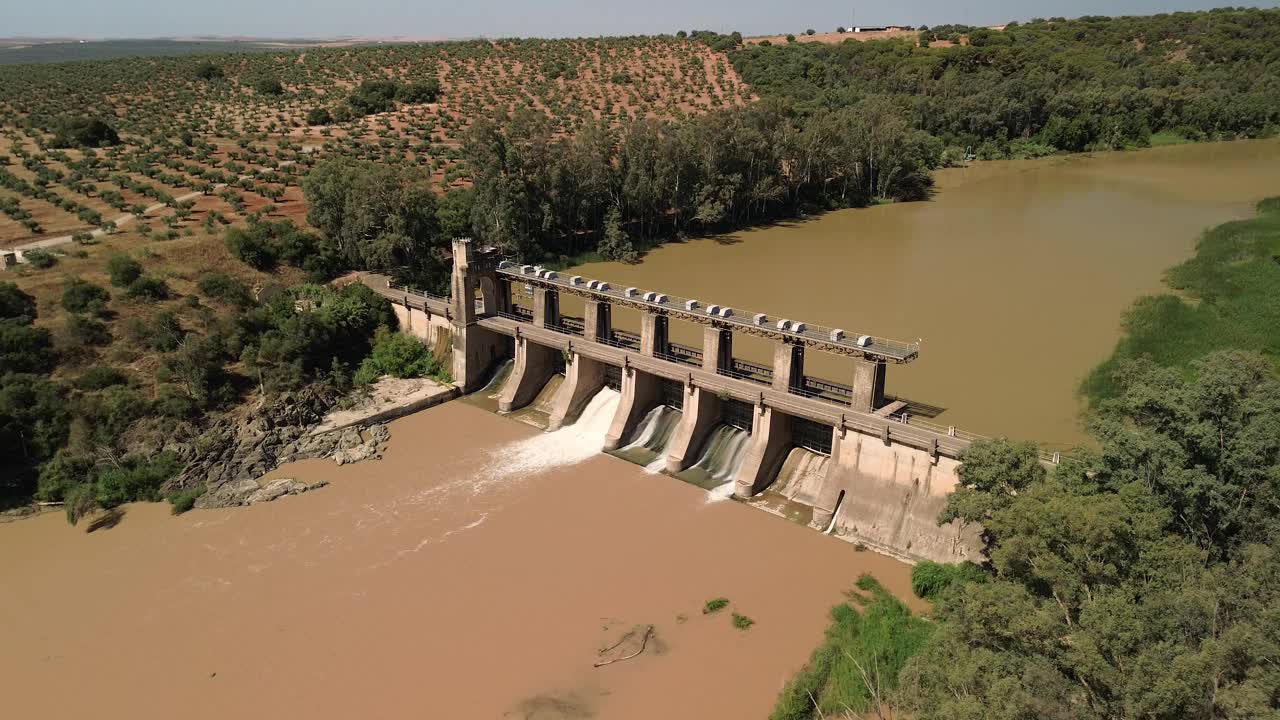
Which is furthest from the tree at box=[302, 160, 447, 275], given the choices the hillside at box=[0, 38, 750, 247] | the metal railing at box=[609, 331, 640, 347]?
the metal railing at box=[609, 331, 640, 347]

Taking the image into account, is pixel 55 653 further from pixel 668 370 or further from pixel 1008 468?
pixel 1008 468

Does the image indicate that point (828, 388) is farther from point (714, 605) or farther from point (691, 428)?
point (714, 605)

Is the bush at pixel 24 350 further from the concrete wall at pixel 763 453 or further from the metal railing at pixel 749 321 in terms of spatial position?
the concrete wall at pixel 763 453

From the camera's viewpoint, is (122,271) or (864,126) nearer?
(122,271)

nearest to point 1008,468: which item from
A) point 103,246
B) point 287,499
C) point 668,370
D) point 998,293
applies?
point 668,370

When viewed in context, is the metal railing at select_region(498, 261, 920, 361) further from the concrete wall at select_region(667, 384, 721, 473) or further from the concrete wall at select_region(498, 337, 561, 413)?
the concrete wall at select_region(498, 337, 561, 413)

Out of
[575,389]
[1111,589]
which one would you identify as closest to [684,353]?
[575,389]
